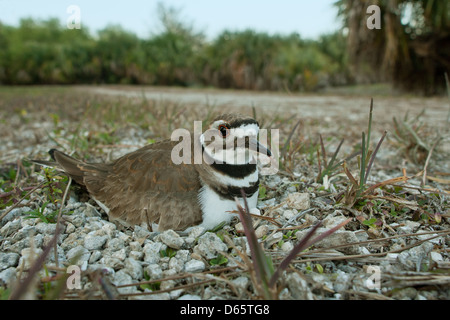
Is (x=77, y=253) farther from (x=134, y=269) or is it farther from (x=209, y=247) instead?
(x=209, y=247)

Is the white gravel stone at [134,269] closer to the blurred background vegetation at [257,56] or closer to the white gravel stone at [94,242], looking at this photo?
the white gravel stone at [94,242]

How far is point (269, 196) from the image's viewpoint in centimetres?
239

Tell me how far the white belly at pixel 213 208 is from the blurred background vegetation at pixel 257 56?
8.06 metres

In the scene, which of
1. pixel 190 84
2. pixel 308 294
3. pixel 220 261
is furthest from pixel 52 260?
pixel 190 84

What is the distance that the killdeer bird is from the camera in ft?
6.41

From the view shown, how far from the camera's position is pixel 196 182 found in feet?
6.63

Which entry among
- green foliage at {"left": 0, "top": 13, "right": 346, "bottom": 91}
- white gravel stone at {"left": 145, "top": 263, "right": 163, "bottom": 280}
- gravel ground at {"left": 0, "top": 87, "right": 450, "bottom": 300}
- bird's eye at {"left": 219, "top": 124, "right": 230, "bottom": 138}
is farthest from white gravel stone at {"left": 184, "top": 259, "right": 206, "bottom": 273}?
green foliage at {"left": 0, "top": 13, "right": 346, "bottom": 91}

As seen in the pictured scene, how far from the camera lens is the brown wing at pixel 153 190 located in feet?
6.48

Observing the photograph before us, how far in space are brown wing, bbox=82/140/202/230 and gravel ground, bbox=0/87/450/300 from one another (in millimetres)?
101

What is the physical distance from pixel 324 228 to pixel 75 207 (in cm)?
159

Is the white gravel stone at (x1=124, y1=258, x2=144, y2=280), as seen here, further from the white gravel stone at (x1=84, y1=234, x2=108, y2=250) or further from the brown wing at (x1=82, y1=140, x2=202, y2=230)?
the brown wing at (x1=82, y1=140, x2=202, y2=230)

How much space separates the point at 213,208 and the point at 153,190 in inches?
15.6
